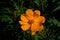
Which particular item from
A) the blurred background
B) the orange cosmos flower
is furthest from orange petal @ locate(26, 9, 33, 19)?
the blurred background

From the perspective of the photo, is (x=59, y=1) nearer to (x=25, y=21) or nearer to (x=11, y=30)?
(x=25, y=21)

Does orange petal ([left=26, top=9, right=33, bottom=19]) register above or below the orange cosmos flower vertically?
above

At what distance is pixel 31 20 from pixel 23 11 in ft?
0.75

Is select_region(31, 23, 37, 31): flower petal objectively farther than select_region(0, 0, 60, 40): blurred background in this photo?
No

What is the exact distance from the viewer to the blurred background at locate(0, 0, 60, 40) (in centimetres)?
254

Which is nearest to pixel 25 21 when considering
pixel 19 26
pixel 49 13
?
pixel 19 26

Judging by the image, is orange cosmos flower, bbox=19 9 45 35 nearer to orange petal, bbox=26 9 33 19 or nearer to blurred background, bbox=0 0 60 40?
orange petal, bbox=26 9 33 19

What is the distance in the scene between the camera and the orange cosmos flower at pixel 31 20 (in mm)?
2428

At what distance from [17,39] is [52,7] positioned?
0.52 metres

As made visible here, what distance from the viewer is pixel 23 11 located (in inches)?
105

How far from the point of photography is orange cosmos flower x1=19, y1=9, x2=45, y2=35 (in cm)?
243

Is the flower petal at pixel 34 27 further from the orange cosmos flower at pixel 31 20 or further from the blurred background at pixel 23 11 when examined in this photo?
the blurred background at pixel 23 11

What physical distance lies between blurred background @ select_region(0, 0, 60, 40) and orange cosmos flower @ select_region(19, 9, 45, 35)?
0.37ft

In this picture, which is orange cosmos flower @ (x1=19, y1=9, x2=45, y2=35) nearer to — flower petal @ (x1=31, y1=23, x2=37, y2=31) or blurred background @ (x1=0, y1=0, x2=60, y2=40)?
flower petal @ (x1=31, y1=23, x2=37, y2=31)
